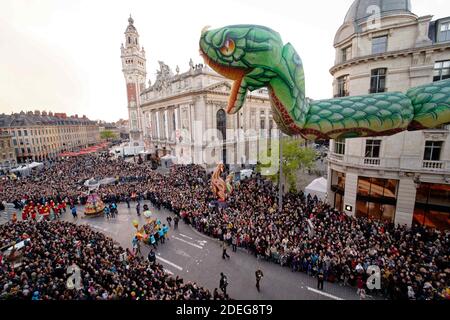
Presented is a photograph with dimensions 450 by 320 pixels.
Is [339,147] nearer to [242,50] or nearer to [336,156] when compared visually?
[336,156]

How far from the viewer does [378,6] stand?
1494 cm

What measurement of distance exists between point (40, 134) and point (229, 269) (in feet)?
256

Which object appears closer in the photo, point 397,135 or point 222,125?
point 397,135

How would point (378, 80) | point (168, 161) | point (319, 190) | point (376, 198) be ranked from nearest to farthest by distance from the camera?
point (378, 80) → point (376, 198) → point (319, 190) → point (168, 161)

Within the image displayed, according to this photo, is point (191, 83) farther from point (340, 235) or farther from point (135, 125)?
point (135, 125)

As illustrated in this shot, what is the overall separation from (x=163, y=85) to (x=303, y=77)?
45780 mm

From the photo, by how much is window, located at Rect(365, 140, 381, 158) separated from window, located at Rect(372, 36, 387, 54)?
625 cm

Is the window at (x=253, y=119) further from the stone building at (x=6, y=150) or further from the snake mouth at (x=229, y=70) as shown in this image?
the stone building at (x=6, y=150)

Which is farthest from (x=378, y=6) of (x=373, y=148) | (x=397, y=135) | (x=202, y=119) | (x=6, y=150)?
(x=6, y=150)

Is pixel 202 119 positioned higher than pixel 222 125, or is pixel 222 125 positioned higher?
pixel 202 119

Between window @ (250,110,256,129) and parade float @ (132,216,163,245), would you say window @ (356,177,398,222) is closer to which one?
parade float @ (132,216,163,245)
